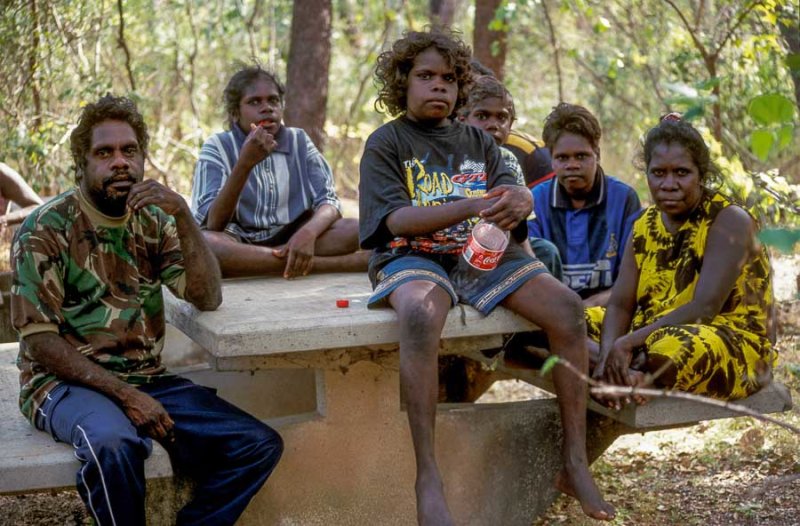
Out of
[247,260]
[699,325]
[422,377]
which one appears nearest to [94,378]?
[422,377]

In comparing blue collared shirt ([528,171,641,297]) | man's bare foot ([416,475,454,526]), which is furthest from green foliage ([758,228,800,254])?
blue collared shirt ([528,171,641,297])

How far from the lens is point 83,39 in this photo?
897cm

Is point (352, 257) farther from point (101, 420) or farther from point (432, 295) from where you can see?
point (101, 420)

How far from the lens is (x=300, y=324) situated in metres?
3.64

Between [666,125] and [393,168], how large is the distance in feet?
3.56

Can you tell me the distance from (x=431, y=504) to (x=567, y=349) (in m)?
0.78

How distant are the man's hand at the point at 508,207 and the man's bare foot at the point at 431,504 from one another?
0.90 meters

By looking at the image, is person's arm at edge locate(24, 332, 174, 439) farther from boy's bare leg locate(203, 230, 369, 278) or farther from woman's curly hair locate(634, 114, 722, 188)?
woman's curly hair locate(634, 114, 722, 188)

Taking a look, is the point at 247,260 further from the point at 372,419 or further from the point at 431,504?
the point at 431,504

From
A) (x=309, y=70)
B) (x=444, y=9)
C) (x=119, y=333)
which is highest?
(x=444, y=9)

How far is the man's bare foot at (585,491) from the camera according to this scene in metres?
3.63

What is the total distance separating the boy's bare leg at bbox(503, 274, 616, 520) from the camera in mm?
3768

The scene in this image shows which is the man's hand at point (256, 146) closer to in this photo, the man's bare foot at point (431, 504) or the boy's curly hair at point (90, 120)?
the boy's curly hair at point (90, 120)

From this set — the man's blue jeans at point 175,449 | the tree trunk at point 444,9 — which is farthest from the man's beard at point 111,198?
the tree trunk at point 444,9
